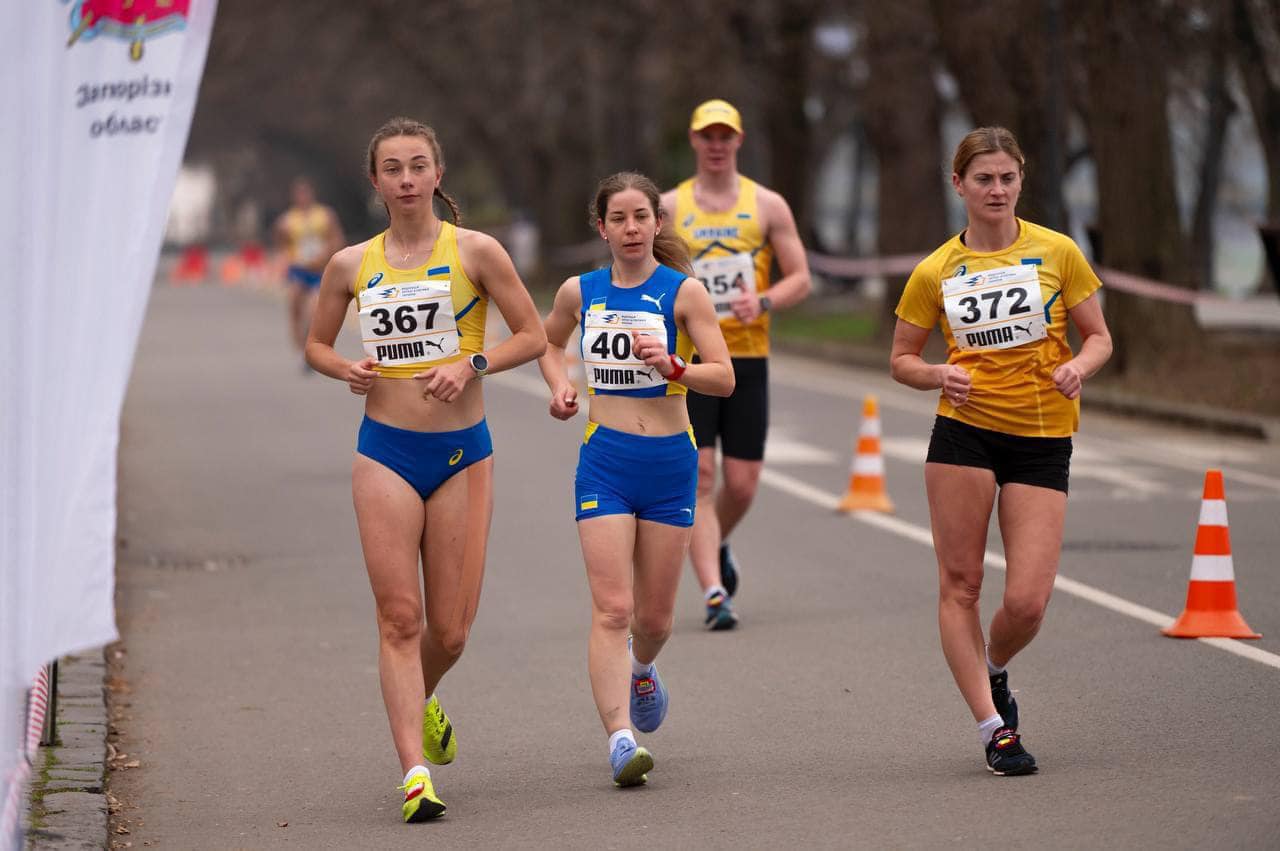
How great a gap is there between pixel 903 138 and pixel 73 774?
24.4 m

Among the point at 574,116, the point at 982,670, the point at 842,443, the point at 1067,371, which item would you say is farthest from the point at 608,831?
the point at 574,116

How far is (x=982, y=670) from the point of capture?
7332mm

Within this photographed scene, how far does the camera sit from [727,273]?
1045 centimetres

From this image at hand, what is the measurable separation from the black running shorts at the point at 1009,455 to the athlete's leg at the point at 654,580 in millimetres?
862

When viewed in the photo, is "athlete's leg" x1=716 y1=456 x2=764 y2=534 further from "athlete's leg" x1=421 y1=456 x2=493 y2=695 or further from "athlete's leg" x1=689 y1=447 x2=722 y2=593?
"athlete's leg" x1=421 y1=456 x2=493 y2=695

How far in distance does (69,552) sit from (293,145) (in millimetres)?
96298

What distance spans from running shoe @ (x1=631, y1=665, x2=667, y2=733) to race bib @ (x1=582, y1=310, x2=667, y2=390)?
935 millimetres

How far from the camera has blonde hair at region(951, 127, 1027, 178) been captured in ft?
23.7

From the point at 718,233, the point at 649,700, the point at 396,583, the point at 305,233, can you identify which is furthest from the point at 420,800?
the point at 305,233

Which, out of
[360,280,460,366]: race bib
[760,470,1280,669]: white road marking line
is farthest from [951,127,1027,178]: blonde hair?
[760,470,1280,669]: white road marking line

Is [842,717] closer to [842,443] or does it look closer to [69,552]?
[69,552]

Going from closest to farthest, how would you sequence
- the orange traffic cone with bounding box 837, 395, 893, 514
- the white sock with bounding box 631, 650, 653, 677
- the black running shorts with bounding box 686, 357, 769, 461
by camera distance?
the white sock with bounding box 631, 650, 653, 677, the black running shorts with bounding box 686, 357, 769, 461, the orange traffic cone with bounding box 837, 395, 893, 514

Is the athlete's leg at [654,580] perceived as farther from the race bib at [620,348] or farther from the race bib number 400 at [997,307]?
the race bib number 400 at [997,307]

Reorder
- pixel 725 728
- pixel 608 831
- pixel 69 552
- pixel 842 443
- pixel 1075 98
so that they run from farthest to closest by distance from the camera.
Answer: pixel 1075 98, pixel 842 443, pixel 725 728, pixel 608 831, pixel 69 552
